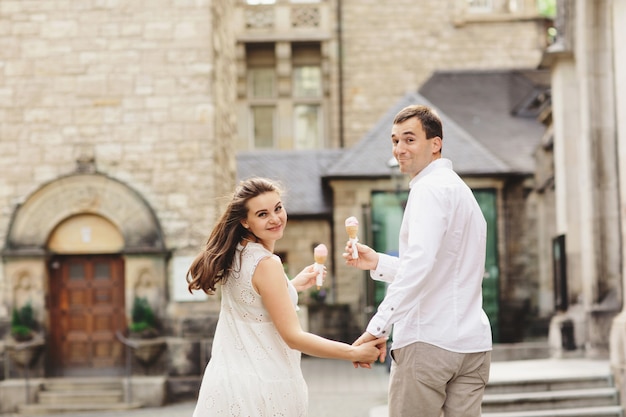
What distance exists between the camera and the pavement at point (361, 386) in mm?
10773

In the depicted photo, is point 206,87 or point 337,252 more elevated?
point 206,87

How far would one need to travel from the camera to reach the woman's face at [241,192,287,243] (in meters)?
3.98

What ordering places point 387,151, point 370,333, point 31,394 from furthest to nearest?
point 387,151 → point 31,394 → point 370,333

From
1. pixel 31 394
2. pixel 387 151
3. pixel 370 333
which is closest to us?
pixel 370 333

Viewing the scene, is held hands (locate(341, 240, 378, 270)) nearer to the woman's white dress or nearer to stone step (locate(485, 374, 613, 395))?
the woman's white dress

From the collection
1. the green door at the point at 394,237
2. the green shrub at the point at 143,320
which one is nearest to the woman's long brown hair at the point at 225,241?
the green shrub at the point at 143,320

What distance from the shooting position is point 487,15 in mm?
26875

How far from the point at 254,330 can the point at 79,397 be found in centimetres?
1027

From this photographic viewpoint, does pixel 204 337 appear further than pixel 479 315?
Yes

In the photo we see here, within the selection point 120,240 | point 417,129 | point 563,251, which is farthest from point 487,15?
point 417,129

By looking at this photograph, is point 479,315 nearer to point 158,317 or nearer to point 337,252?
point 158,317

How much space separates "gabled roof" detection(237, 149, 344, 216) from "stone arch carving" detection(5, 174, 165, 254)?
329 inches

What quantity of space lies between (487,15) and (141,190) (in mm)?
15424

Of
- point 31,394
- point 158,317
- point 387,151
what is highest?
point 387,151
